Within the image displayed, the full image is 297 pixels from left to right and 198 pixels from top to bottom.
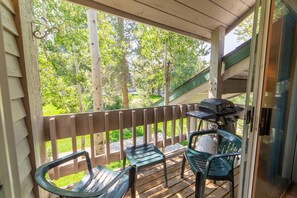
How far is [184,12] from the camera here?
2.07 meters

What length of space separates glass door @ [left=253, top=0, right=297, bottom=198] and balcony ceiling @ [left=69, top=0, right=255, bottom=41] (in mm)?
1022

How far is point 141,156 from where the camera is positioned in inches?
72.0

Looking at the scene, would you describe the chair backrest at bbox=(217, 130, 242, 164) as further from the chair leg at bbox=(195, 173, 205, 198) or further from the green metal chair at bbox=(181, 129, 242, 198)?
the chair leg at bbox=(195, 173, 205, 198)

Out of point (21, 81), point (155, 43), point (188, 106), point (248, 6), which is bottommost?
point (188, 106)

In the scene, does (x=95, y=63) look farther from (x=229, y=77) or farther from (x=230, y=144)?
(x=230, y=144)

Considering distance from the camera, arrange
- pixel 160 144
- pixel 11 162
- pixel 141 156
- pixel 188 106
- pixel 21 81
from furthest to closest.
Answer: pixel 188 106
pixel 160 144
pixel 141 156
pixel 21 81
pixel 11 162

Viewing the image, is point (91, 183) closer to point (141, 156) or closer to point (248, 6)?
point (141, 156)

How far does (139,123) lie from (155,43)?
4.15 metres

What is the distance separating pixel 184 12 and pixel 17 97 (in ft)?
6.57

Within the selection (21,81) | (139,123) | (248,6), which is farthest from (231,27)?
(21,81)

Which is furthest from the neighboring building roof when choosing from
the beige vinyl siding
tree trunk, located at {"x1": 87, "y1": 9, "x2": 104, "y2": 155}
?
the beige vinyl siding

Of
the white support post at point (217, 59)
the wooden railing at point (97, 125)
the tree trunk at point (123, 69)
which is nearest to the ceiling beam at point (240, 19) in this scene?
the white support post at point (217, 59)

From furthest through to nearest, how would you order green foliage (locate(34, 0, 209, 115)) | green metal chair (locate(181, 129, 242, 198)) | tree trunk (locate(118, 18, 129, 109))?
tree trunk (locate(118, 18, 129, 109)) → green foliage (locate(34, 0, 209, 115)) → green metal chair (locate(181, 129, 242, 198))

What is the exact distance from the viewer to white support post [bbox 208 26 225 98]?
102 inches
